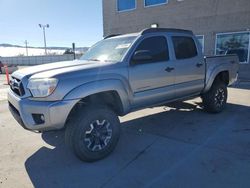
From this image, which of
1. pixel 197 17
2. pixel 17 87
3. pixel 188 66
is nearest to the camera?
pixel 17 87

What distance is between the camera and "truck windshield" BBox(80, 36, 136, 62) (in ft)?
15.0

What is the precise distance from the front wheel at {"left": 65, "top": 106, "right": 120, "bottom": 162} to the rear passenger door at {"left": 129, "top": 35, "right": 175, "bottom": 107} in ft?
2.15

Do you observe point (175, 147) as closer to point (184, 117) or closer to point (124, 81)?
point (124, 81)

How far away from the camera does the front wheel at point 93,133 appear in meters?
3.78

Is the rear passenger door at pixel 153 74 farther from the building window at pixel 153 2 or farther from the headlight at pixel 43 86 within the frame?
the building window at pixel 153 2

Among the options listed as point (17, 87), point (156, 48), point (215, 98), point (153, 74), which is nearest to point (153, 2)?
point (215, 98)

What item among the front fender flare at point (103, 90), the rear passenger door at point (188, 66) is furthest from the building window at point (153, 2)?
the front fender flare at point (103, 90)

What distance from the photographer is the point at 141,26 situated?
18.4 metres

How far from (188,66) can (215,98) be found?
1499 mm

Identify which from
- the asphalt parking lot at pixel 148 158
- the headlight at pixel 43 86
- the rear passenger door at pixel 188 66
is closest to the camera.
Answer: the asphalt parking lot at pixel 148 158

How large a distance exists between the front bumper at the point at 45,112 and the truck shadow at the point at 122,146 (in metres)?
0.68

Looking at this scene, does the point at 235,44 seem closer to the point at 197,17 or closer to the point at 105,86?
the point at 197,17

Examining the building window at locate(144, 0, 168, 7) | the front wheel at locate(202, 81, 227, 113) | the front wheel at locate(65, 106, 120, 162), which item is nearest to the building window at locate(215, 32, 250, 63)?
the building window at locate(144, 0, 168, 7)

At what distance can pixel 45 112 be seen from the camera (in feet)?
11.5
